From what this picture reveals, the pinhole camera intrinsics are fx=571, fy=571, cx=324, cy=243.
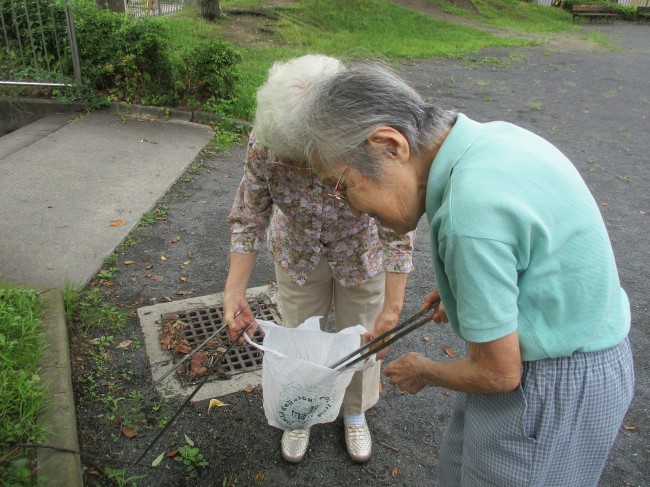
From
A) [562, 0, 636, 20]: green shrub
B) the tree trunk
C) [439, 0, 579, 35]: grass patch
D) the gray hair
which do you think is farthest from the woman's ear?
[562, 0, 636, 20]: green shrub

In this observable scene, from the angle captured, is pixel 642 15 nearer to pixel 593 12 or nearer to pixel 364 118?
pixel 593 12

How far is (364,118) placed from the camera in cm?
134

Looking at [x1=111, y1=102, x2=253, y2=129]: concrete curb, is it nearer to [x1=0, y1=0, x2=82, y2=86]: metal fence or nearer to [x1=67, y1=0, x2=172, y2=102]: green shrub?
[x1=67, y1=0, x2=172, y2=102]: green shrub

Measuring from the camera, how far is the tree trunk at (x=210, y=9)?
42.0 ft

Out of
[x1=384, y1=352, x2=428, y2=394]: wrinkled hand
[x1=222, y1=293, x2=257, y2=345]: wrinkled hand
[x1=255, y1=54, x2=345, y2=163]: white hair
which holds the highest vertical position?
[x1=255, y1=54, x2=345, y2=163]: white hair

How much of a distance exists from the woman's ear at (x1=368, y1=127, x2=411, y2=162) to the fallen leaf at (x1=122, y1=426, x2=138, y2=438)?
6.30 feet

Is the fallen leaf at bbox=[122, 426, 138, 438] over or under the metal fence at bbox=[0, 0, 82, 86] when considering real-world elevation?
under

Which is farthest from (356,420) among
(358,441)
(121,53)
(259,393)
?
(121,53)

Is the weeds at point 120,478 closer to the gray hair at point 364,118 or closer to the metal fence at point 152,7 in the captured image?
the gray hair at point 364,118

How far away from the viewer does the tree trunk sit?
42.0 ft

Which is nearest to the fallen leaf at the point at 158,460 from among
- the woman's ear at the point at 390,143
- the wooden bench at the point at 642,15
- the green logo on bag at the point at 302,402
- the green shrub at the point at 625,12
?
the green logo on bag at the point at 302,402

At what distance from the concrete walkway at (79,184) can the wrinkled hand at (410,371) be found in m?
2.50

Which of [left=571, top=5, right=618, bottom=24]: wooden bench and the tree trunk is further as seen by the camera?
[left=571, top=5, right=618, bottom=24]: wooden bench

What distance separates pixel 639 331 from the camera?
3.67m
